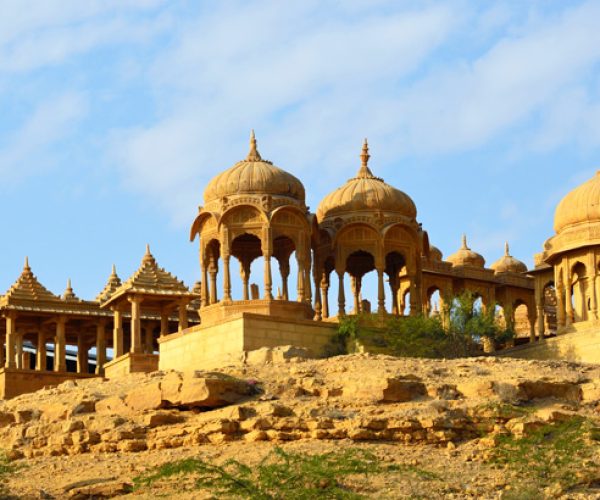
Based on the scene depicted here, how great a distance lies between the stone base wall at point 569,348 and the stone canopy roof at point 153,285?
8.92m

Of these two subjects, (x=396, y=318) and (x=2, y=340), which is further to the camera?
(x=2, y=340)

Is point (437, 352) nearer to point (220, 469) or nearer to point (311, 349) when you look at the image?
point (311, 349)

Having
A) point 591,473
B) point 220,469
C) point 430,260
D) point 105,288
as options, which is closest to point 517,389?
point 591,473

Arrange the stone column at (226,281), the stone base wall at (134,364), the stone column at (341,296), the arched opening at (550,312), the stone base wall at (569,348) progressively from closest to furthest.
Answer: the stone base wall at (569,348)
the stone column at (226,281)
the stone base wall at (134,364)
the stone column at (341,296)
the arched opening at (550,312)

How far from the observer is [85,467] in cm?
2658

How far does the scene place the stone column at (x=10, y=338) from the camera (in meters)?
42.7

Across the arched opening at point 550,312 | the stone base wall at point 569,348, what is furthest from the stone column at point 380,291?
the arched opening at point 550,312

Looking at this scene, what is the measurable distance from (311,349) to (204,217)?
4880 mm

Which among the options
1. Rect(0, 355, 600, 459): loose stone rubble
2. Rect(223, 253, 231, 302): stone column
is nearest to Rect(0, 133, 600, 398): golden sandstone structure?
Rect(223, 253, 231, 302): stone column

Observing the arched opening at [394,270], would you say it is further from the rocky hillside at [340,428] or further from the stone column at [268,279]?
the rocky hillside at [340,428]

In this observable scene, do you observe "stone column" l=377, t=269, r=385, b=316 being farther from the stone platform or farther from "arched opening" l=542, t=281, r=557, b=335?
"arched opening" l=542, t=281, r=557, b=335

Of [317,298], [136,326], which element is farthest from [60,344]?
[317,298]

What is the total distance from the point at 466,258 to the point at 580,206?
963 centimetres

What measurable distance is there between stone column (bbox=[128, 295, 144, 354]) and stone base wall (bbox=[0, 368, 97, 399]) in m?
2.97
